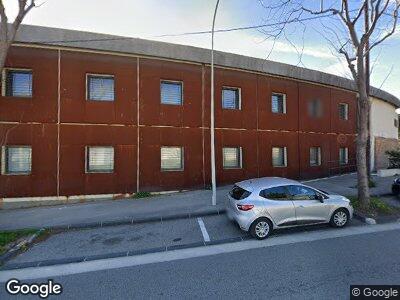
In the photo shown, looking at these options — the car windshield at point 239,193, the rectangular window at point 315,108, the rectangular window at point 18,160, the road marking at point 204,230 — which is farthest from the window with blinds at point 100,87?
the rectangular window at point 315,108

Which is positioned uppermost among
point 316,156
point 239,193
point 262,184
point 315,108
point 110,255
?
point 315,108

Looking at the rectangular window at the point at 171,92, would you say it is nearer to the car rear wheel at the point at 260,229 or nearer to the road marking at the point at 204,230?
the road marking at the point at 204,230

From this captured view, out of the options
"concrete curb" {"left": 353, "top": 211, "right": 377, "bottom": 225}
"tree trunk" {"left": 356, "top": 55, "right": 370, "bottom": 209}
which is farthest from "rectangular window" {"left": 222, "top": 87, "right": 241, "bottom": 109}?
"concrete curb" {"left": 353, "top": 211, "right": 377, "bottom": 225}

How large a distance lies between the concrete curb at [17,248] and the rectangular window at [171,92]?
7321mm

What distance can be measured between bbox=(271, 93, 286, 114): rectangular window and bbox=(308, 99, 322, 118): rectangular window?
6.19ft

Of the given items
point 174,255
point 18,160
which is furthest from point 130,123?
point 174,255

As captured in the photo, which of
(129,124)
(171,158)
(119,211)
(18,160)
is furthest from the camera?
(171,158)

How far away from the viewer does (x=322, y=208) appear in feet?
24.8

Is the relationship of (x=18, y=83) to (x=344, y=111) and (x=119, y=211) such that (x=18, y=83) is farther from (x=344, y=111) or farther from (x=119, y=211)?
(x=344, y=111)

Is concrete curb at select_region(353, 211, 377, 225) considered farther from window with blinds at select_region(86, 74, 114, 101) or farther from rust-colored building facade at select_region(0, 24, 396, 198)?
window with blinds at select_region(86, 74, 114, 101)

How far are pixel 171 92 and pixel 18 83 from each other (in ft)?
20.1

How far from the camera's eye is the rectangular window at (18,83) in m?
11.1

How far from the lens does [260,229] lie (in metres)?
7.07

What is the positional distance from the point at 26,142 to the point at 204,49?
843 centimetres
